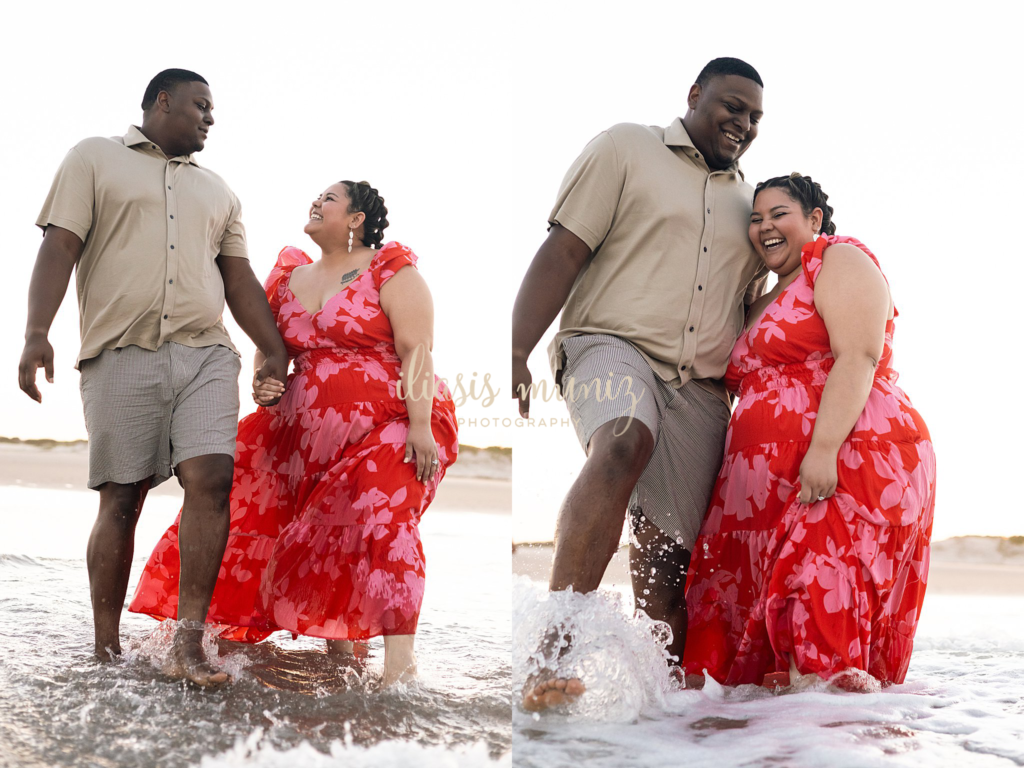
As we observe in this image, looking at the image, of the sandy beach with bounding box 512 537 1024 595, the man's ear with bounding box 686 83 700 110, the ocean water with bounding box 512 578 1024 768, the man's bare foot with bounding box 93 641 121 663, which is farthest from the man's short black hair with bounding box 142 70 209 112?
the sandy beach with bounding box 512 537 1024 595

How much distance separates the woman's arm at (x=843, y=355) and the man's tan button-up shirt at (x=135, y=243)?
191cm

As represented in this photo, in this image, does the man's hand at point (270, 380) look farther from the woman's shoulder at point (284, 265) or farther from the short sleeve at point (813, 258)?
the short sleeve at point (813, 258)

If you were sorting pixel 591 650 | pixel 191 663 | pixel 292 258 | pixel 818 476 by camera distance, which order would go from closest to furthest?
pixel 591 650
pixel 191 663
pixel 818 476
pixel 292 258

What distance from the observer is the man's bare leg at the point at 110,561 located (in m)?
2.92

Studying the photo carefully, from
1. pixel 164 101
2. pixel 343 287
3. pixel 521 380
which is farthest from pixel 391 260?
pixel 164 101

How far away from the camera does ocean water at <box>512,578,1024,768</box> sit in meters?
2.10

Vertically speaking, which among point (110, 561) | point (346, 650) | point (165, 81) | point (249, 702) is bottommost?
point (346, 650)

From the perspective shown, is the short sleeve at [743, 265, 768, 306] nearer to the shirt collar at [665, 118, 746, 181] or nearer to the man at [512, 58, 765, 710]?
the man at [512, 58, 765, 710]

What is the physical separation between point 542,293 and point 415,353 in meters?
0.54

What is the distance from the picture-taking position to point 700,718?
2432 millimetres

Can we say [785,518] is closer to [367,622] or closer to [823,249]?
[823,249]

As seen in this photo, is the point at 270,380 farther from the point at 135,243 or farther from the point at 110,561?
the point at 110,561

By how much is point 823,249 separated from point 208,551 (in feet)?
6.86

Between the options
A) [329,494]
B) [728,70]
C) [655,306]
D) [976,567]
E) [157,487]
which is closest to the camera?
[655,306]
